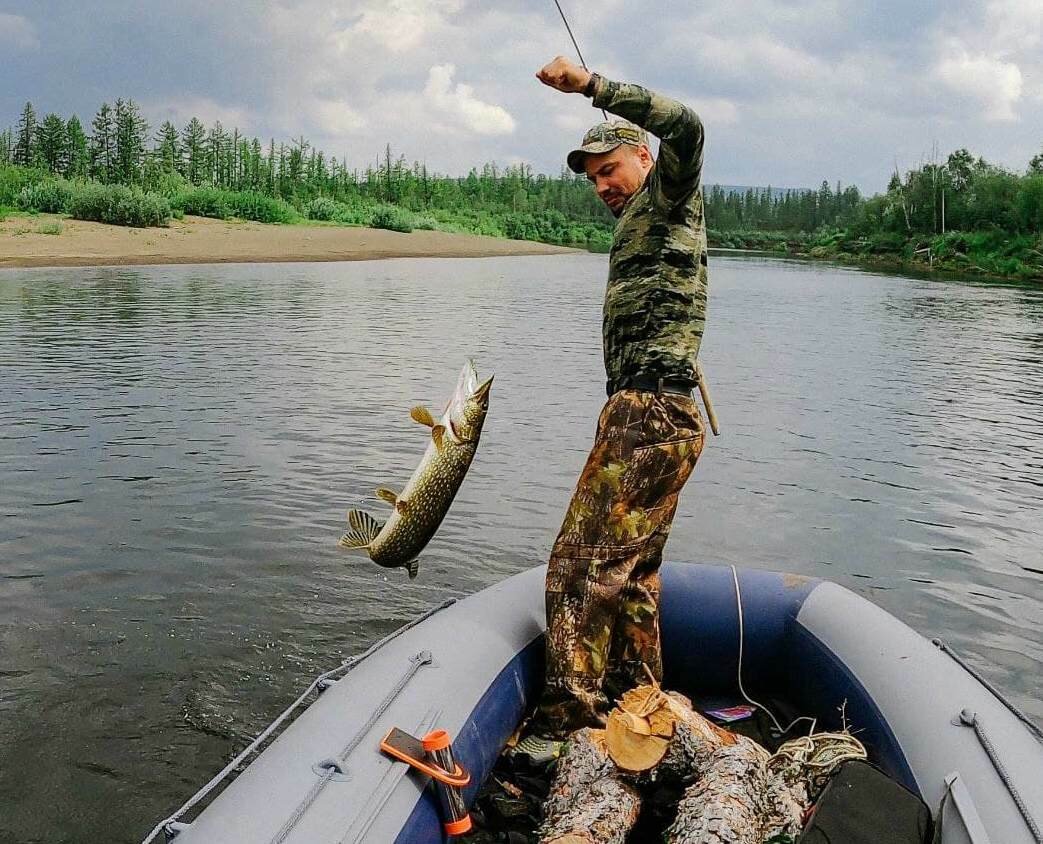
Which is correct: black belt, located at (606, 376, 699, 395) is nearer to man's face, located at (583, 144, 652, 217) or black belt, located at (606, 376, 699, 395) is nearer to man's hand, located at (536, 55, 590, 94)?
man's face, located at (583, 144, 652, 217)

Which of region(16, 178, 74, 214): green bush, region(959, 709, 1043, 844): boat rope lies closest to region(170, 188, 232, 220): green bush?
region(16, 178, 74, 214): green bush

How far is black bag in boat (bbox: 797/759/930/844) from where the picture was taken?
131 inches

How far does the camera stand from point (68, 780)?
525 centimetres

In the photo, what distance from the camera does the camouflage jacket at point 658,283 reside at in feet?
14.0

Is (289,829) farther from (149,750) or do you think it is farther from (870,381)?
(870,381)

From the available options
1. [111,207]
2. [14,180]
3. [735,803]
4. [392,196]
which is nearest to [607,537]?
[735,803]

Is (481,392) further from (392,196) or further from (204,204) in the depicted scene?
(392,196)

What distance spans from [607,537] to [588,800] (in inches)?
44.2

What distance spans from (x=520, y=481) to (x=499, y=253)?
53.0 meters

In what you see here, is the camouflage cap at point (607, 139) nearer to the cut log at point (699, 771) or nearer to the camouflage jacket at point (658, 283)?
the camouflage jacket at point (658, 283)

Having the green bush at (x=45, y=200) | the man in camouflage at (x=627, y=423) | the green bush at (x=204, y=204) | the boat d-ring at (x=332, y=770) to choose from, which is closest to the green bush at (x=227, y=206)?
the green bush at (x=204, y=204)

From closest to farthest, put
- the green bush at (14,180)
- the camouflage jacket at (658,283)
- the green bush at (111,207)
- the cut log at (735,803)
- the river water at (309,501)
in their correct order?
the cut log at (735,803) < the camouflage jacket at (658,283) < the river water at (309,501) < the green bush at (111,207) < the green bush at (14,180)

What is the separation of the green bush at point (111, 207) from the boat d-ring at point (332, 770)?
40775 mm

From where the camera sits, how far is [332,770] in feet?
11.3
